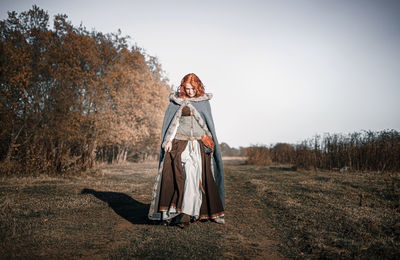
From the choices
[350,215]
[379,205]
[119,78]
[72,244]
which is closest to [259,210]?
[350,215]

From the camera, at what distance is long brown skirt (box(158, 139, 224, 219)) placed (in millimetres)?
3623

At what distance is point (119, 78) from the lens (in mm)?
14750

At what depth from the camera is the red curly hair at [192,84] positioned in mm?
4176

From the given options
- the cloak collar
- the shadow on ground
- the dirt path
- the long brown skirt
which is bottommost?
the shadow on ground

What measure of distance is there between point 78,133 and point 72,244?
34.0 ft

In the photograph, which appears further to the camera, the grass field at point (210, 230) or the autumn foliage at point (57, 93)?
the autumn foliage at point (57, 93)

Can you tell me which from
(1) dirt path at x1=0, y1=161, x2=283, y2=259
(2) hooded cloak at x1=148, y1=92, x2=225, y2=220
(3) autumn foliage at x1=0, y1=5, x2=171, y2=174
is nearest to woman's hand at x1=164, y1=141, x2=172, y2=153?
(2) hooded cloak at x1=148, y1=92, x2=225, y2=220

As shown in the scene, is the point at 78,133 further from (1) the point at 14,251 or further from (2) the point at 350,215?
(2) the point at 350,215

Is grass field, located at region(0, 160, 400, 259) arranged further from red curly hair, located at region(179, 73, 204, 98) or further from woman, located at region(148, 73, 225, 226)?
red curly hair, located at region(179, 73, 204, 98)

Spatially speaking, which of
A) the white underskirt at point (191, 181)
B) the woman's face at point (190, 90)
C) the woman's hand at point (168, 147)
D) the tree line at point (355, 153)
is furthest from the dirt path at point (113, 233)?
the tree line at point (355, 153)

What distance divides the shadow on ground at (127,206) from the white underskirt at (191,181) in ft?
2.72

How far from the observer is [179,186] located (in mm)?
3641

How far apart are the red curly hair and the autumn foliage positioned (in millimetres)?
7588

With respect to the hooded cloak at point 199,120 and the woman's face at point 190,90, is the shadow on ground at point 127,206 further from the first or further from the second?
the woman's face at point 190,90
